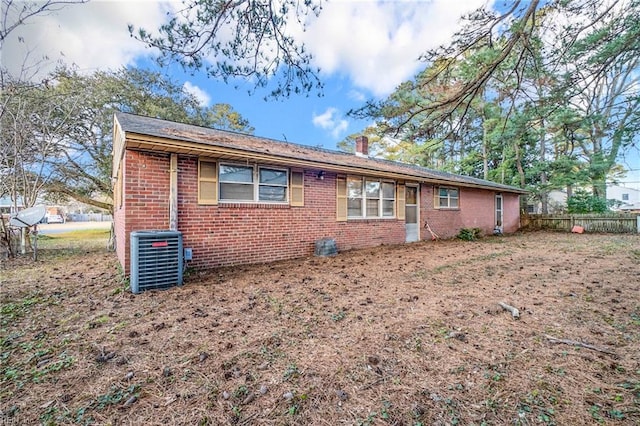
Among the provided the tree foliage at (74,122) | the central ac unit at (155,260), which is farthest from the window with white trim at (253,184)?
the tree foliage at (74,122)

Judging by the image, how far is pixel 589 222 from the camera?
14.6 m

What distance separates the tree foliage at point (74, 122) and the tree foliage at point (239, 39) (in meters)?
6.77

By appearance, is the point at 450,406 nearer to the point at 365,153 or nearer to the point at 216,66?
the point at 216,66

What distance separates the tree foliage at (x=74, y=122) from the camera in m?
8.59

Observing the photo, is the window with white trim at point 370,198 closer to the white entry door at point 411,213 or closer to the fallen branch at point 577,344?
the white entry door at point 411,213

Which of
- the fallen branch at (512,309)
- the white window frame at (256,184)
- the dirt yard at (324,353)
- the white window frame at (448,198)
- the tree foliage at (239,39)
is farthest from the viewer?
the white window frame at (448,198)

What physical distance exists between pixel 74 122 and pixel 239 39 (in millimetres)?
11506

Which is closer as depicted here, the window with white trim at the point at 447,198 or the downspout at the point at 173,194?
the downspout at the point at 173,194

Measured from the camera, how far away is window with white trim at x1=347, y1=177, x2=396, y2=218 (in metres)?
8.59

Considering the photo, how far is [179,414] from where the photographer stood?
1.75 m

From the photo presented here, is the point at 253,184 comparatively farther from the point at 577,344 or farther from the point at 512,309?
the point at 577,344

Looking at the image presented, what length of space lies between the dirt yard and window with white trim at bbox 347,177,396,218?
4.06 metres

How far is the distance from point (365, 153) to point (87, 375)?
39.5 feet

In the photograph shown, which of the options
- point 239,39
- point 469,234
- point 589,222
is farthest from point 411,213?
point 589,222
